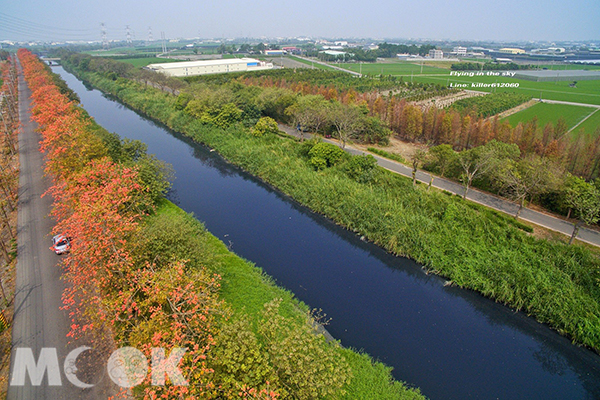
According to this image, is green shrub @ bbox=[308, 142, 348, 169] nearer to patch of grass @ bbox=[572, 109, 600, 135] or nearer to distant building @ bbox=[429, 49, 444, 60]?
patch of grass @ bbox=[572, 109, 600, 135]

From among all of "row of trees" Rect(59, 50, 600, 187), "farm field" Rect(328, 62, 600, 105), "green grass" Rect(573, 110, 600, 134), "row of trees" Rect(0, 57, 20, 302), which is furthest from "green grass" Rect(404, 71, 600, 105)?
"row of trees" Rect(0, 57, 20, 302)

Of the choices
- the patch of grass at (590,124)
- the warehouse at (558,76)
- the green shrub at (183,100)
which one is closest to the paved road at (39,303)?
the green shrub at (183,100)

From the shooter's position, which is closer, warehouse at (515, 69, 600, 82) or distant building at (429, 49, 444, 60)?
warehouse at (515, 69, 600, 82)

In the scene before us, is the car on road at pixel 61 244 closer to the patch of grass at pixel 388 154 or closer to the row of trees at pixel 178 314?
the row of trees at pixel 178 314

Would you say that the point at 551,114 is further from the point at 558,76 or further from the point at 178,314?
the point at 178,314

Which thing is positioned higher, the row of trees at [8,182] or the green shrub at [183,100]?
the green shrub at [183,100]
